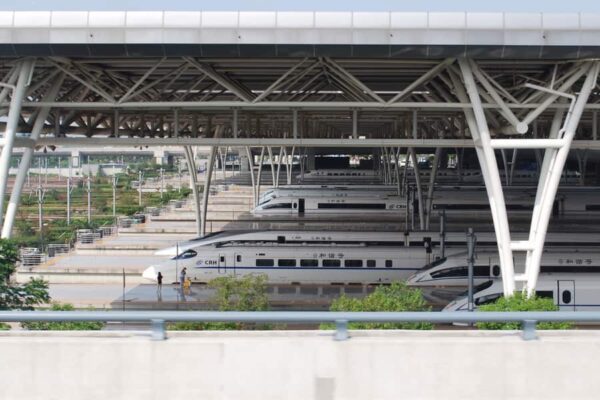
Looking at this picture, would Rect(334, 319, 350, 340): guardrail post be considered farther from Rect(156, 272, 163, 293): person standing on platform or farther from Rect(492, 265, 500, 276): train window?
Rect(156, 272, 163, 293): person standing on platform

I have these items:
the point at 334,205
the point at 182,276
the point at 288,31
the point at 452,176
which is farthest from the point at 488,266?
the point at 452,176

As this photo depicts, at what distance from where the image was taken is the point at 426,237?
35.5 m

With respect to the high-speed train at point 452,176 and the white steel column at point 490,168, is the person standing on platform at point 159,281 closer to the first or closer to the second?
the white steel column at point 490,168

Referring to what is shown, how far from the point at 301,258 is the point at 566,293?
1143cm

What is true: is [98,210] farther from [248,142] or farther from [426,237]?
[248,142]

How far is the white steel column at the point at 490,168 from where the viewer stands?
1827cm

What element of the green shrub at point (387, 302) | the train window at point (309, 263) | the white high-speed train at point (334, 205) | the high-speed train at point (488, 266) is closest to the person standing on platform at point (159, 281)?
the train window at point (309, 263)

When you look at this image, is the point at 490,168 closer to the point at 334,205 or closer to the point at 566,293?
the point at 566,293

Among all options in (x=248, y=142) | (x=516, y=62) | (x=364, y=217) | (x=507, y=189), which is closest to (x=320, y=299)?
(x=248, y=142)

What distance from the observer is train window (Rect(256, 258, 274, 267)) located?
33.7 meters

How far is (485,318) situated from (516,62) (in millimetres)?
14801

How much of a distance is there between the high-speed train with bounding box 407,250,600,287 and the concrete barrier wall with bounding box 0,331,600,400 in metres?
25.0

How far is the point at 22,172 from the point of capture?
19.0 meters

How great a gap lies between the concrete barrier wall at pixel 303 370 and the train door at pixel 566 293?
70.0 feet
